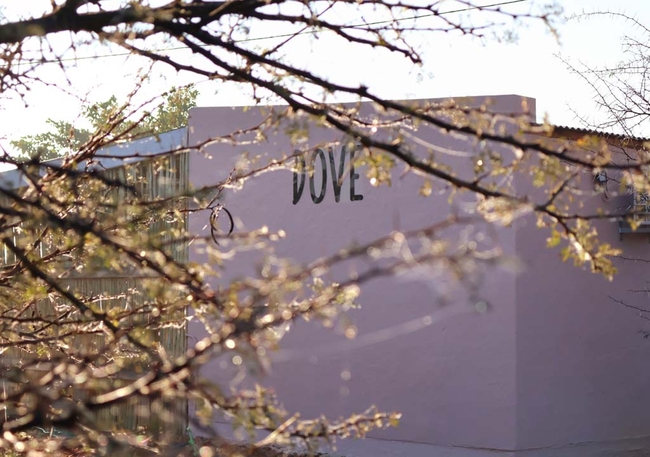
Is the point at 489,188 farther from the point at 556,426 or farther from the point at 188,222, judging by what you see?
the point at 188,222

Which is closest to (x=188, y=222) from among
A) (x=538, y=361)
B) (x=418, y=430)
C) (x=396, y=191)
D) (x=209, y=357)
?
(x=396, y=191)

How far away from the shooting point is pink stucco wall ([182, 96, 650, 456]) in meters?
9.09

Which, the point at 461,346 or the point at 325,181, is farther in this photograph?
the point at 325,181

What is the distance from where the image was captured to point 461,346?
9312 mm

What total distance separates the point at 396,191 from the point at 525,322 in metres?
1.81

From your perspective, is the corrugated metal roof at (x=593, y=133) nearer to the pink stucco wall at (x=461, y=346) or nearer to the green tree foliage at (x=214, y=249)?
the pink stucco wall at (x=461, y=346)

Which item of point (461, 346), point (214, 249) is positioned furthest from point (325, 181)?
point (214, 249)

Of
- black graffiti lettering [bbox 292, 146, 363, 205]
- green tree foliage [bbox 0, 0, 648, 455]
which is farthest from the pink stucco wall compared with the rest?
green tree foliage [bbox 0, 0, 648, 455]

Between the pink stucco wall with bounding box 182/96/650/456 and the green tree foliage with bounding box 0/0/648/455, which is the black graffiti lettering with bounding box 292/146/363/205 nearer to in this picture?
the pink stucco wall with bounding box 182/96/650/456

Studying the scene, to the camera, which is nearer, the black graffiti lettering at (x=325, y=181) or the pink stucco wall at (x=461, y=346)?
the pink stucco wall at (x=461, y=346)

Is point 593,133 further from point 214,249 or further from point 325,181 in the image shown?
point 214,249

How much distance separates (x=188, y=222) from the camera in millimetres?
11352

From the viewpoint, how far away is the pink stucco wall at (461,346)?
9.09 m

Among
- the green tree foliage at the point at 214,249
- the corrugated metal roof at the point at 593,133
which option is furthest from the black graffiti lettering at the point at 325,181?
the green tree foliage at the point at 214,249
